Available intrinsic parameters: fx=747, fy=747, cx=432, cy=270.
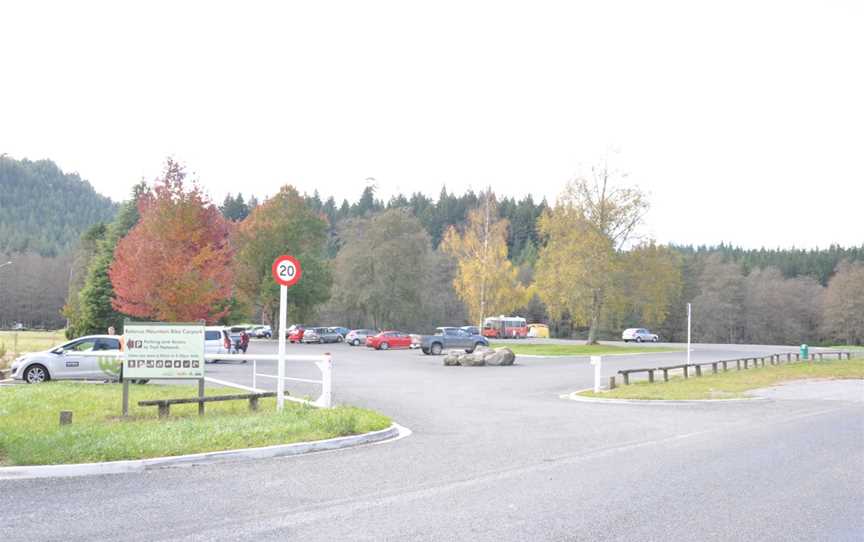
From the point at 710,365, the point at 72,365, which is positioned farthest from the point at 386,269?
the point at 72,365

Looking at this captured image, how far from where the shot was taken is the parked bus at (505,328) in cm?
7281

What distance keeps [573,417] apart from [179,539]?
1102cm

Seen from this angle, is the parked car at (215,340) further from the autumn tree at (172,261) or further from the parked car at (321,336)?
the parked car at (321,336)

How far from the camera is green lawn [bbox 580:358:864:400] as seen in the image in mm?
21375

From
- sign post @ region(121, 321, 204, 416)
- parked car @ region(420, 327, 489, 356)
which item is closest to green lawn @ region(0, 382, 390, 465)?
sign post @ region(121, 321, 204, 416)

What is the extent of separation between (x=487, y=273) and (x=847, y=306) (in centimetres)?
5701

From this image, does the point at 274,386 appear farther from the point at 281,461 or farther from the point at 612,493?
the point at 612,493

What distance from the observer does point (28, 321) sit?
116 m

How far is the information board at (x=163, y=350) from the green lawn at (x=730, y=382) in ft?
38.3

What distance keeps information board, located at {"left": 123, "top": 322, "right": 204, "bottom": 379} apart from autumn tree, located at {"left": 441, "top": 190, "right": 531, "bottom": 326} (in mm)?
44297

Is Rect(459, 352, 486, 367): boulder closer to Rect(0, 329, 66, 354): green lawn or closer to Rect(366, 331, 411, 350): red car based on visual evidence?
Rect(366, 331, 411, 350): red car

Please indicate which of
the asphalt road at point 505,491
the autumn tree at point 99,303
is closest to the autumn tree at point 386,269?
the autumn tree at point 99,303

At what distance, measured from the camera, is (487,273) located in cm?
5894

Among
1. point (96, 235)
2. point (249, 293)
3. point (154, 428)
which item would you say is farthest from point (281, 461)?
point (96, 235)
